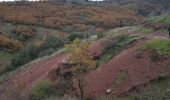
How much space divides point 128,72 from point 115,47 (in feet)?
24.1

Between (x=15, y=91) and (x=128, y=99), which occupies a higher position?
(x=128, y=99)

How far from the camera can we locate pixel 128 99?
33.3 meters

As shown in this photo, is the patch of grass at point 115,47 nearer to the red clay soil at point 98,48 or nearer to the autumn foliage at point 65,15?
the red clay soil at point 98,48

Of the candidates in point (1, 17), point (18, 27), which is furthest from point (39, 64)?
point (1, 17)

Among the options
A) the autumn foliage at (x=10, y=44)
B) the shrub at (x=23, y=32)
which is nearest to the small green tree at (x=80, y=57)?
the autumn foliage at (x=10, y=44)

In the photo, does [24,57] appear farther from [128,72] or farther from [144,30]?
[128,72]

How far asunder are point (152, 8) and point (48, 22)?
3345cm

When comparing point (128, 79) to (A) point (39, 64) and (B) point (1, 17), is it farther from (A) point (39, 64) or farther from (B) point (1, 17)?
(B) point (1, 17)

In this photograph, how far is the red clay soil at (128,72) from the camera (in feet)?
118

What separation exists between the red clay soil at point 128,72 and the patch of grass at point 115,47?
1.28 m

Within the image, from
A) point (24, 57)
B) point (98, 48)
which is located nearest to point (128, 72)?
point (98, 48)

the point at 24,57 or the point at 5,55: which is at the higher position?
the point at 24,57

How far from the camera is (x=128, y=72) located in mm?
37719

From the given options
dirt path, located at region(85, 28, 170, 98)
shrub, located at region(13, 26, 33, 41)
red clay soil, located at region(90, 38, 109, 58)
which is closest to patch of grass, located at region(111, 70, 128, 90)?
dirt path, located at region(85, 28, 170, 98)
